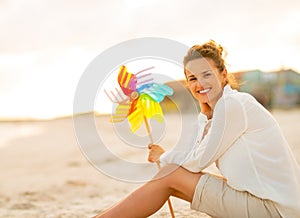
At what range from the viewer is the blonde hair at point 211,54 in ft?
8.38

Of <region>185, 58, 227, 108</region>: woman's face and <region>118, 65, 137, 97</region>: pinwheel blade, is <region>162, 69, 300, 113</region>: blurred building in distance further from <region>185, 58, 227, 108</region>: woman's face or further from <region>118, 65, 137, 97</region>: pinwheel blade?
<region>185, 58, 227, 108</region>: woman's face

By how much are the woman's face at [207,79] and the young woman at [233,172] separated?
0.7 inches

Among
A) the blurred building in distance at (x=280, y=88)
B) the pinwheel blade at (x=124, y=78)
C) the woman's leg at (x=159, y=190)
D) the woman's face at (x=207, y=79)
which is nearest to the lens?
the woman's leg at (x=159, y=190)

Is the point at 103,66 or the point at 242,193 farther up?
Result: the point at 103,66

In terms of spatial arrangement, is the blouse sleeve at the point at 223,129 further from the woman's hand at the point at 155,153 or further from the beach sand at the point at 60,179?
the beach sand at the point at 60,179

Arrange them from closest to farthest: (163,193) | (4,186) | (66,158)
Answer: (163,193) → (4,186) → (66,158)

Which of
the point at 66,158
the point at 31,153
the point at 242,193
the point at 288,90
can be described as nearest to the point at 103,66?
the point at 242,193

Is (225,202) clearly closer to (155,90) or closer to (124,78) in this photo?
(155,90)

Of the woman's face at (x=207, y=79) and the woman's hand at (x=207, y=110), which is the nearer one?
the woman's face at (x=207, y=79)

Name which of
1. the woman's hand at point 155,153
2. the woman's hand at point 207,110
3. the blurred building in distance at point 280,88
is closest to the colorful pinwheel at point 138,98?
the woman's hand at point 155,153

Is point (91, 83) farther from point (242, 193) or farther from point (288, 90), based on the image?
point (288, 90)

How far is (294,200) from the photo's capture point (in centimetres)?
228

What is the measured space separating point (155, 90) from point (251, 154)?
32.1 inches

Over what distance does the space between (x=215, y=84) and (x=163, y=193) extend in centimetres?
63
